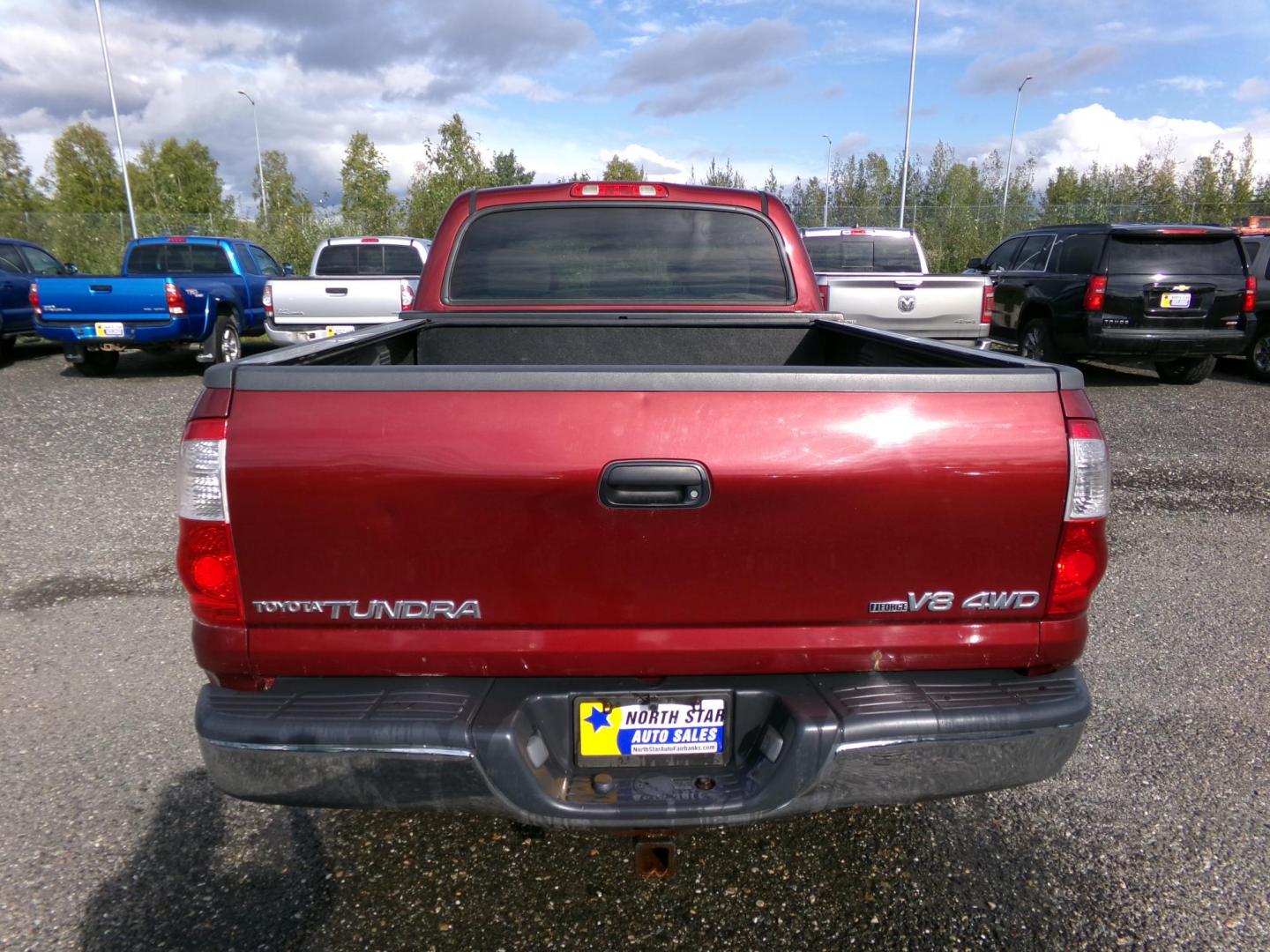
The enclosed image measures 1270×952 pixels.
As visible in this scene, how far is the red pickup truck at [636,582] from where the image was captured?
1925 millimetres

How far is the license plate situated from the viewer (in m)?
2.06

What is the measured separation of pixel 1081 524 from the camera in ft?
6.68

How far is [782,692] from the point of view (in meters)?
2.06

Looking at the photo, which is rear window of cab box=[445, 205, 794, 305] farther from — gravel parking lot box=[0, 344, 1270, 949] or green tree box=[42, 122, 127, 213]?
green tree box=[42, 122, 127, 213]

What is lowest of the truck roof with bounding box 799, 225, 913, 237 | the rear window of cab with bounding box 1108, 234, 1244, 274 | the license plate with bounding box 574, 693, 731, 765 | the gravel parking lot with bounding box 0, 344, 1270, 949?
the gravel parking lot with bounding box 0, 344, 1270, 949

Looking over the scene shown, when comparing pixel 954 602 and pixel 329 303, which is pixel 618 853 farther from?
pixel 329 303

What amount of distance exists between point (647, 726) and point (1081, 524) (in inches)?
43.4

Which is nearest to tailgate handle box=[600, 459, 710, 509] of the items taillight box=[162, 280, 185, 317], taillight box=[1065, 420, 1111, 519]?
taillight box=[1065, 420, 1111, 519]

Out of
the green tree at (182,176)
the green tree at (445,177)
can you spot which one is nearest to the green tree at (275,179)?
the green tree at (182,176)

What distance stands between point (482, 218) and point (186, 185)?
203 ft

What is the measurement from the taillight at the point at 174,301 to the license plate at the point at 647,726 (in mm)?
10883

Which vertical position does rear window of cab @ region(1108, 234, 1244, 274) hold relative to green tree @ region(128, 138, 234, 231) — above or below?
below

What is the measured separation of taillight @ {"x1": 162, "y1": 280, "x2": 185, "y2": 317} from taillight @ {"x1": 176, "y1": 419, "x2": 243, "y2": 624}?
1038 centimetres

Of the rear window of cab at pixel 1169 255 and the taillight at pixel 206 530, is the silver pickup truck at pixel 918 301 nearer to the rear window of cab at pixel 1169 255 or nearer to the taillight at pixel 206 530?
the rear window of cab at pixel 1169 255
